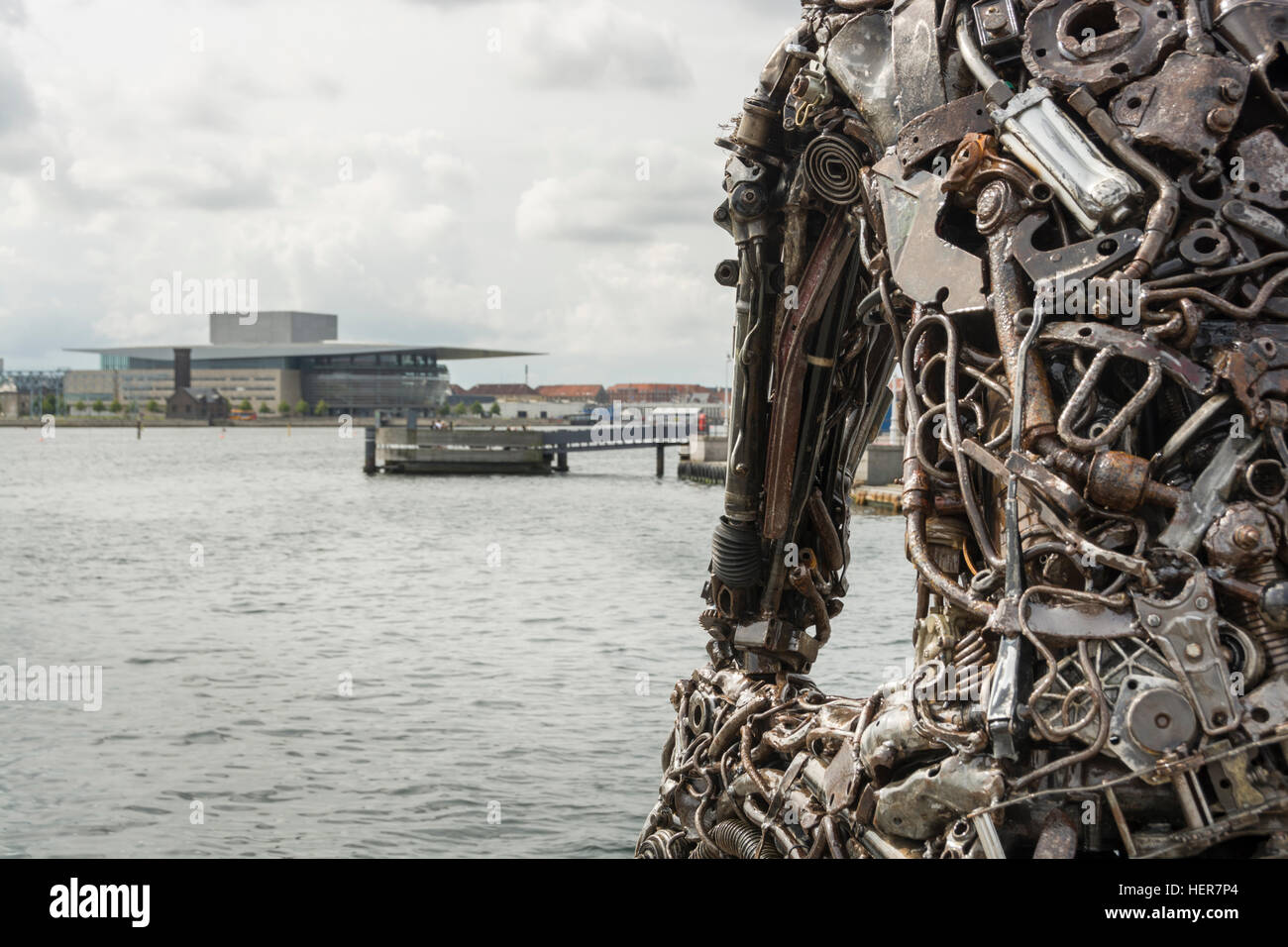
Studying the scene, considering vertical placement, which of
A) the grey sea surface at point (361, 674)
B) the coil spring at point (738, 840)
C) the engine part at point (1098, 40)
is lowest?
the grey sea surface at point (361, 674)

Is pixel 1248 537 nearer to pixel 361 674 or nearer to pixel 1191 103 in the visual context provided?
pixel 1191 103

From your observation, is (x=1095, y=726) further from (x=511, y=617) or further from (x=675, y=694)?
(x=511, y=617)

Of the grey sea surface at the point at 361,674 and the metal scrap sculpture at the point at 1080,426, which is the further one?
the grey sea surface at the point at 361,674

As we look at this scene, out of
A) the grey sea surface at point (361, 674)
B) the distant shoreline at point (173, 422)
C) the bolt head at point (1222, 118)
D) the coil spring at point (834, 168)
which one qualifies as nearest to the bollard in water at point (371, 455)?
the grey sea surface at point (361, 674)

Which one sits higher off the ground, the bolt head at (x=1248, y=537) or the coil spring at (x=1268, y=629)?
the bolt head at (x=1248, y=537)

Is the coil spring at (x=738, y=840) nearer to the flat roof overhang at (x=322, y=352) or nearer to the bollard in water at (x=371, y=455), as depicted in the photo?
the bollard in water at (x=371, y=455)

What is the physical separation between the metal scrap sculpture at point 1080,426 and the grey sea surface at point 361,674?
605cm

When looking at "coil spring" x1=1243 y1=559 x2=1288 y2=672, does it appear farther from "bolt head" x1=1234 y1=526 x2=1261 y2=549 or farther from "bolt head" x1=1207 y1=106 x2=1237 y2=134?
"bolt head" x1=1207 y1=106 x2=1237 y2=134

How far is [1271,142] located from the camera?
4762 millimetres

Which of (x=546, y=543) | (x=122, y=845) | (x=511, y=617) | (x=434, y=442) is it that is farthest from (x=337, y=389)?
(x=122, y=845)

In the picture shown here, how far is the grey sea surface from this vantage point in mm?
11664

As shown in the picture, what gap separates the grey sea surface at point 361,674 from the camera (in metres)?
11.7

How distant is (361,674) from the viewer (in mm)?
18484
